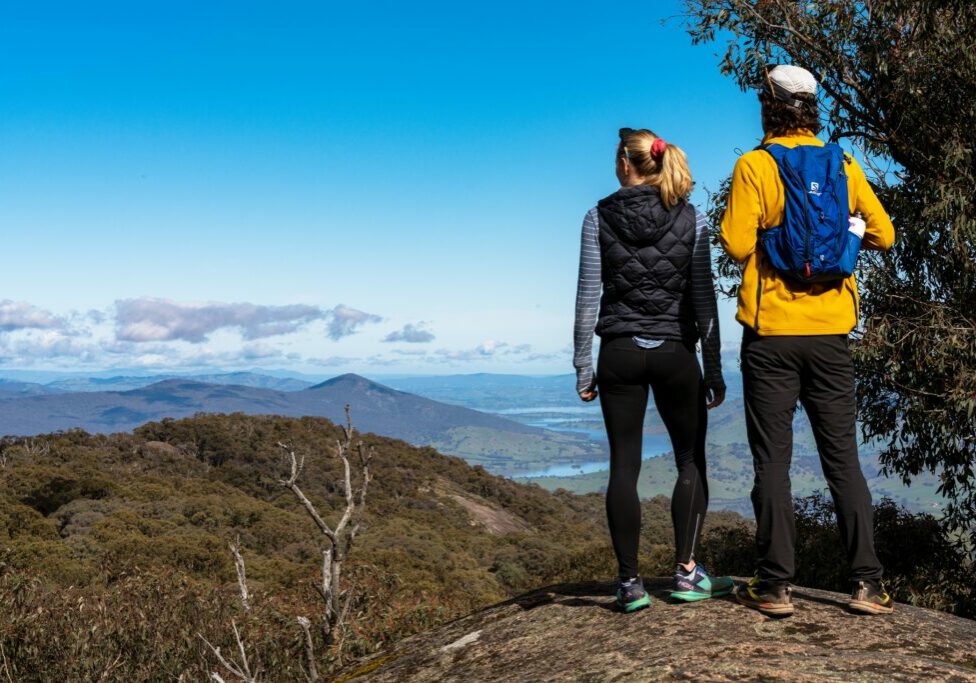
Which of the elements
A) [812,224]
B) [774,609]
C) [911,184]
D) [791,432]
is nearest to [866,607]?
[774,609]

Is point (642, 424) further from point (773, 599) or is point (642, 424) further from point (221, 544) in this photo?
point (221, 544)

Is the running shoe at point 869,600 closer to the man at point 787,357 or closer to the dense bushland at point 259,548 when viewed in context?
the man at point 787,357

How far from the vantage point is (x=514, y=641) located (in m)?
4.32

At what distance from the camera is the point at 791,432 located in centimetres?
394

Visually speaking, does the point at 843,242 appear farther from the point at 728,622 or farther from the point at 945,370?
the point at 945,370

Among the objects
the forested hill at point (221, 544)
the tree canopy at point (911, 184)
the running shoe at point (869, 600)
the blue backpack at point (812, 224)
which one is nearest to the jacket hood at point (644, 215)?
the blue backpack at point (812, 224)

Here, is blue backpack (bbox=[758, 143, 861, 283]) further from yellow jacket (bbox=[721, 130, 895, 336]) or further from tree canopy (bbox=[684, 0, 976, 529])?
tree canopy (bbox=[684, 0, 976, 529])

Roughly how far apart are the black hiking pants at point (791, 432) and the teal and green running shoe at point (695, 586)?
369mm

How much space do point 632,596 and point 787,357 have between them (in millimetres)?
1483

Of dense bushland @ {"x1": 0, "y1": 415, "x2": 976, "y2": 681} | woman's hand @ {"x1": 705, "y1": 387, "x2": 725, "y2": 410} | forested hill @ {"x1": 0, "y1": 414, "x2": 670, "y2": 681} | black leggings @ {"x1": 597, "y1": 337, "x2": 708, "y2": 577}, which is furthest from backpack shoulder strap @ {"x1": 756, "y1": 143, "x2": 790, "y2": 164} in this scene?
forested hill @ {"x1": 0, "y1": 414, "x2": 670, "y2": 681}

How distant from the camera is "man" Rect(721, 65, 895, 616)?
385 cm

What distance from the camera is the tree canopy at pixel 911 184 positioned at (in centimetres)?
1029

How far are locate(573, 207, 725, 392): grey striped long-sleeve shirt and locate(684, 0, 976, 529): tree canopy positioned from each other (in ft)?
23.0

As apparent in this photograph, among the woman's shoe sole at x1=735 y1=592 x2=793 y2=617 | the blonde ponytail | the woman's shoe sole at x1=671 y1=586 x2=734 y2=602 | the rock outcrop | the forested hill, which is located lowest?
the forested hill
